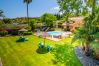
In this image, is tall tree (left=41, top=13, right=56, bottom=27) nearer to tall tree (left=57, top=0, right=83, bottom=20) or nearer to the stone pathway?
tall tree (left=57, top=0, right=83, bottom=20)

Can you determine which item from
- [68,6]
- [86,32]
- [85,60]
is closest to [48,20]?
[68,6]

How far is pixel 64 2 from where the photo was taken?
63.3 meters

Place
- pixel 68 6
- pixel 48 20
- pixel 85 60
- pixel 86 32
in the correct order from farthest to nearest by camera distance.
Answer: pixel 68 6, pixel 48 20, pixel 86 32, pixel 85 60

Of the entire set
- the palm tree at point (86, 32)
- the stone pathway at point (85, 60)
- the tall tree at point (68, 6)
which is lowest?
the stone pathway at point (85, 60)

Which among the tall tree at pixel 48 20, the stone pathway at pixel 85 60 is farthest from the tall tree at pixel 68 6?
the stone pathway at pixel 85 60

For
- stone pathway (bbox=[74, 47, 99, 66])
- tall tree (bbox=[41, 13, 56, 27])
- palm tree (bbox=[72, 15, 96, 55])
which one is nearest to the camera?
stone pathway (bbox=[74, 47, 99, 66])

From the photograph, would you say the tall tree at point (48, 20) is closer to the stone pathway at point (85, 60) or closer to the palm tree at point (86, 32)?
the stone pathway at point (85, 60)

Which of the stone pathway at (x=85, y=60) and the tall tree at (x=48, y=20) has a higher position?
the tall tree at (x=48, y=20)

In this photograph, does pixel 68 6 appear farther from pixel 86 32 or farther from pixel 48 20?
pixel 86 32

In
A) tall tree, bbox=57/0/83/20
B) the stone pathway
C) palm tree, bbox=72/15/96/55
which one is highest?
tall tree, bbox=57/0/83/20

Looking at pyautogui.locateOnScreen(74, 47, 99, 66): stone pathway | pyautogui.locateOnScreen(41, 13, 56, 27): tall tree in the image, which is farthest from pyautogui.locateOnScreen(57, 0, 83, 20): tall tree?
pyautogui.locateOnScreen(74, 47, 99, 66): stone pathway

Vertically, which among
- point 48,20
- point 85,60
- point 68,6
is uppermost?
point 68,6

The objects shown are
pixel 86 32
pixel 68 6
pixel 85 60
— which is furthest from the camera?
pixel 68 6

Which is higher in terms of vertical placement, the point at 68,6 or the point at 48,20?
the point at 68,6
